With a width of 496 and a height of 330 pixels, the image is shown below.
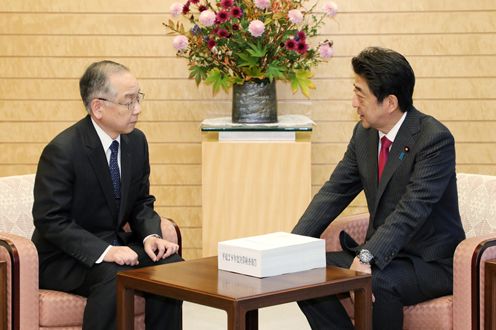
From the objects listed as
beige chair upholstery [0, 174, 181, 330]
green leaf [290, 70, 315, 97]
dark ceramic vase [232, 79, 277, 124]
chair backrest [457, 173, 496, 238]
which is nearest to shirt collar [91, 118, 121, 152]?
beige chair upholstery [0, 174, 181, 330]

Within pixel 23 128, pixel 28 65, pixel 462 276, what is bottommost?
pixel 462 276

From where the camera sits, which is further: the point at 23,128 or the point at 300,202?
the point at 23,128

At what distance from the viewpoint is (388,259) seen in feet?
12.8

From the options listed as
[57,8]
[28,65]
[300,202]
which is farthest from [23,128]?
[300,202]

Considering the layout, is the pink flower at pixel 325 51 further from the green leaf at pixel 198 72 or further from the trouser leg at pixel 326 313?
the trouser leg at pixel 326 313

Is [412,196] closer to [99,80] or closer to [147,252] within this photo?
[147,252]

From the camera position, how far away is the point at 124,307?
12.0 feet

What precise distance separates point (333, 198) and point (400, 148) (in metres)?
0.46

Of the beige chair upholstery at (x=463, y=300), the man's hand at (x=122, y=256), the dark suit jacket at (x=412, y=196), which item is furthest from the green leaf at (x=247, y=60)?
the beige chair upholstery at (x=463, y=300)

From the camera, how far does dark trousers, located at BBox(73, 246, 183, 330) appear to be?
12.7ft

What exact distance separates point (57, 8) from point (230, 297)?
3563 mm

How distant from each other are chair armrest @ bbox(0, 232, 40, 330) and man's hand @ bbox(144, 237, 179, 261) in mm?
524

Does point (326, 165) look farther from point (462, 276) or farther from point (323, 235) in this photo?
point (462, 276)

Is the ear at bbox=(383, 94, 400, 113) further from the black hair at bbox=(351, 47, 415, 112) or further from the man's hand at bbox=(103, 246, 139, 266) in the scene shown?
the man's hand at bbox=(103, 246, 139, 266)
